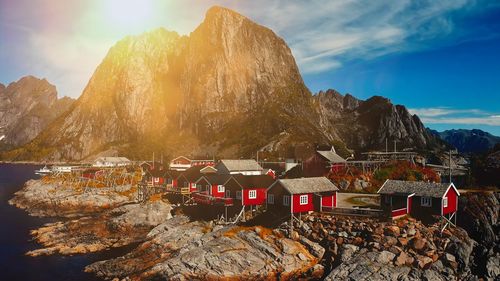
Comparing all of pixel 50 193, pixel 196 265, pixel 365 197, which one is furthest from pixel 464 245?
pixel 50 193

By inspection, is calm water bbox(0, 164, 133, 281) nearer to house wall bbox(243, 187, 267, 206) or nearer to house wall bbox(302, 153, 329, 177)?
house wall bbox(243, 187, 267, 206)

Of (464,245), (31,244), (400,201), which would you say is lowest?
(31,244)

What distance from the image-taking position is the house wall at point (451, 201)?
4252cm

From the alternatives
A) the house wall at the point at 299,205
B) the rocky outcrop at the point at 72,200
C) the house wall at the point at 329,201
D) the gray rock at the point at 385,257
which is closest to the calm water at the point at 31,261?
the rocky outcrop at the point at 72,200

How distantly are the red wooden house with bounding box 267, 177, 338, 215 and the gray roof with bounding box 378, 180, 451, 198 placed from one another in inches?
271

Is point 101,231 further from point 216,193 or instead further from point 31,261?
point 216,193

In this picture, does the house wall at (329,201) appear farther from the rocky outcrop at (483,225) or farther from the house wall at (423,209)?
the rocky outcrop at (483,225)

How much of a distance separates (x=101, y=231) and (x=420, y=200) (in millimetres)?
43780

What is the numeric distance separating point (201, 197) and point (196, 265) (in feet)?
71.8

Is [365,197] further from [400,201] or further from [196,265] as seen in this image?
[196,265]

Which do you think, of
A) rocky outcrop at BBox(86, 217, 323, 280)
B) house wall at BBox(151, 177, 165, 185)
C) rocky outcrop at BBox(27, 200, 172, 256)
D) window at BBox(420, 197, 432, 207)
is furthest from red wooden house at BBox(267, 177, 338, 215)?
house wall at BBox(151, 177, 165, 185)

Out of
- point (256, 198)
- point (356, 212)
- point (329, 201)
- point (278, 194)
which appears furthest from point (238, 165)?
point (356, 212)

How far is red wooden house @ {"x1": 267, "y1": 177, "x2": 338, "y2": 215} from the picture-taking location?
46.2 m

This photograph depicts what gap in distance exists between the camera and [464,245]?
126 ft
